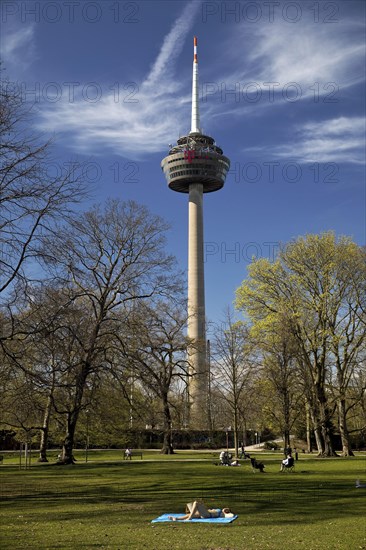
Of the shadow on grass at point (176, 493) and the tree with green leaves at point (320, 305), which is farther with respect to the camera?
the tree with green leaves at point (320, 305)

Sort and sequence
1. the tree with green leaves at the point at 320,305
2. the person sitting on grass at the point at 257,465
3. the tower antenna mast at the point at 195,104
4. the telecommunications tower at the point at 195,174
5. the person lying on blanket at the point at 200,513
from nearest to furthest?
the person lying on blanket at the point at 200,513
the person sitting on grass at the point at 257,465
the tree with green leaves at the point at 320,305
the telecommunications tower at the point at 195,174
the tower antenna mast at the point at 195,104

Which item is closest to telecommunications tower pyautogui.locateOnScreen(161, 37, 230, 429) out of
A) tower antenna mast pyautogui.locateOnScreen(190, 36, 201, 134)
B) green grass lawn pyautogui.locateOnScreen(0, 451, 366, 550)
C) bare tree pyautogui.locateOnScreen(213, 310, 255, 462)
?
tower antenna mast pyautogui.locateOnScreen(190, 36, 201, 134)

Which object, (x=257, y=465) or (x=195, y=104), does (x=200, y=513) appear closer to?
(x=257, y=465)

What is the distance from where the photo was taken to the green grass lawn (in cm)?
1227

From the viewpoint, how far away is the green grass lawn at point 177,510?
12.3 meters

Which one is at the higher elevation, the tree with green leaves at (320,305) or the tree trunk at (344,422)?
the tree with green leaves at (320,305)

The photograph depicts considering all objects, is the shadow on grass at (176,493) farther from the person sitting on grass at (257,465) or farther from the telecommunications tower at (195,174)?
the telecommunications tower at (195,174)

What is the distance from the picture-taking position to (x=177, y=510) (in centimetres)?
1736

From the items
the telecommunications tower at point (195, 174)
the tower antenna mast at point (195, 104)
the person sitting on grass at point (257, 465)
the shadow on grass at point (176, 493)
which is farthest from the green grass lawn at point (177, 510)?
the tower antenna mast at point (195, 104)

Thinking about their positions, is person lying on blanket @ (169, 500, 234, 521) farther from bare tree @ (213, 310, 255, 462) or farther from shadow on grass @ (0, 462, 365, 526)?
bare tree @ (213, 310, 255, 462)

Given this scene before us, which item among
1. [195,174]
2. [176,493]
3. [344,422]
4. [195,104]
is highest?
[195,104]

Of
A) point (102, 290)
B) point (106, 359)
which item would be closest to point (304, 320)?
point (102, 290)

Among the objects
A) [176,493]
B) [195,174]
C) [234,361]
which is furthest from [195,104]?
[176,493]

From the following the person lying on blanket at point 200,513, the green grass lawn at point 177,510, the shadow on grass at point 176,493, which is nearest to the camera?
the green grass lawn at point 177,510
